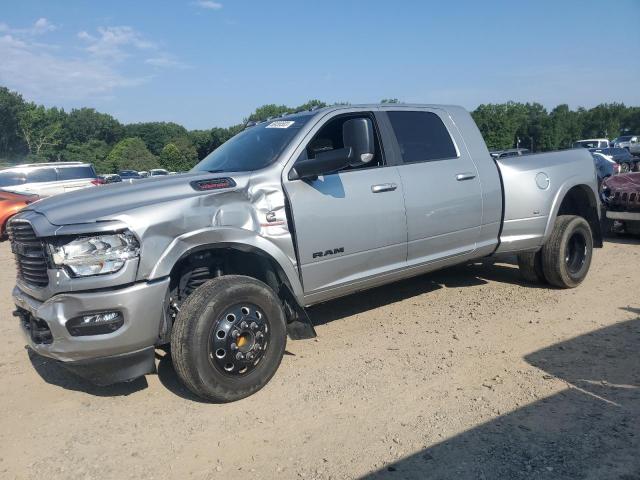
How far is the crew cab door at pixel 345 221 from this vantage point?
4.08 meters

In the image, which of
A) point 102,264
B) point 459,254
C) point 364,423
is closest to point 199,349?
point 102,264

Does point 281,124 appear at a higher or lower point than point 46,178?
lower

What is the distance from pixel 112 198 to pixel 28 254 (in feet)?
2.20

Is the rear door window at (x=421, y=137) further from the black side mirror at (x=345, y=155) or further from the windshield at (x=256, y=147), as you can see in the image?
the windshield at (x=256, y=147)

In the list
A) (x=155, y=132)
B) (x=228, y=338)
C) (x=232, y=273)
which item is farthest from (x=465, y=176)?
(x=155, y=132)

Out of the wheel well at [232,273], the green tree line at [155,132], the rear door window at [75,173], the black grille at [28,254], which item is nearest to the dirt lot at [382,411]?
the wheel well at [232,273]

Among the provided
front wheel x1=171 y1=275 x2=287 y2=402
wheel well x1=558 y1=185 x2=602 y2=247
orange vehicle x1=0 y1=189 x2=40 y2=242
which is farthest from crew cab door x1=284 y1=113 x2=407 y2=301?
orange vehicle x1=0 y1=189 x2=40 y2=242

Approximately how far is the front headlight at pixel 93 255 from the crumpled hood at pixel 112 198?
0.43 ft

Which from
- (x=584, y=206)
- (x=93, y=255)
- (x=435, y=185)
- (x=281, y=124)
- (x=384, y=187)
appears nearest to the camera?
(x=93, y=255)

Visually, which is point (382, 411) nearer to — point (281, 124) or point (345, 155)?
point (345, 155)

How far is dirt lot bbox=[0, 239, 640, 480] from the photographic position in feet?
9.55

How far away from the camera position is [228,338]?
3.59 metres

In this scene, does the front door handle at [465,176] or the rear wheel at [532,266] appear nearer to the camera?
the front door handle at [465,176]

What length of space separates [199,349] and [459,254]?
283 cm
